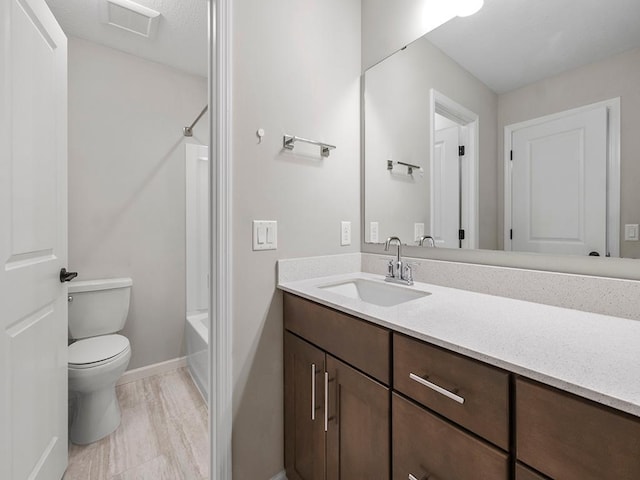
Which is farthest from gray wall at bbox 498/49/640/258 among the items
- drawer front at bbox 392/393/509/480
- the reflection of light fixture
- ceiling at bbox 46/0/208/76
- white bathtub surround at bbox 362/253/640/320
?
ceiling at bbox 46/0/208/76

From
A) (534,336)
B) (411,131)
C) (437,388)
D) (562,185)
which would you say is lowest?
(437,388)

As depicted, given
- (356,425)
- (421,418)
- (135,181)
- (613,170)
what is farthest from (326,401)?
(135,181)

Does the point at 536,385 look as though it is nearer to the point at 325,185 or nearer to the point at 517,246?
the point at 517,246

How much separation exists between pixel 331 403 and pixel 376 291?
Result: 0.56 m

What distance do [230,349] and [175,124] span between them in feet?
6.62

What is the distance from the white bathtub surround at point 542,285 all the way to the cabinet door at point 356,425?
624 millimetres

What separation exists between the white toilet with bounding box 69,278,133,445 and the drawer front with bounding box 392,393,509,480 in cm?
161

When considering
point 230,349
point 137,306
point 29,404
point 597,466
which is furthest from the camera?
point 137,306

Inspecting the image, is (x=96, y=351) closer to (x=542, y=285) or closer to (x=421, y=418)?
(x=421, y=418)

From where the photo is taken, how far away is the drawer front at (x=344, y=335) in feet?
2.75

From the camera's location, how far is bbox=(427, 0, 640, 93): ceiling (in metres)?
0.87

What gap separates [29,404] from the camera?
1.05 meters

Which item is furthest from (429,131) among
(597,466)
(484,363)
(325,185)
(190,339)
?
(190,339)

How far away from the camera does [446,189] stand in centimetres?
134
